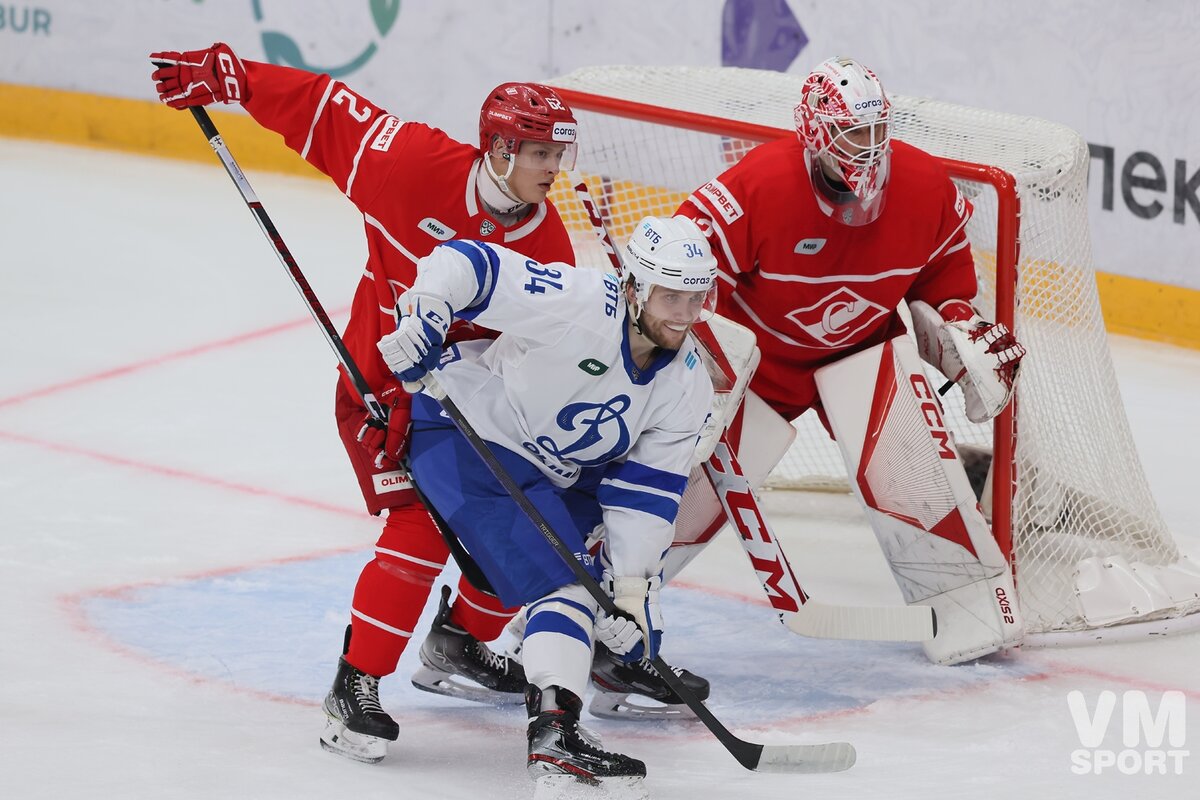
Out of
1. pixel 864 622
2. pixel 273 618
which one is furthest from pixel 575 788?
pixel 273 618

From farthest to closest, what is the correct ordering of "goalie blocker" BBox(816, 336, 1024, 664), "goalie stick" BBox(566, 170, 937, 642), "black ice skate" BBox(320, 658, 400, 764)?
"goalie blocker" BBox(816, 336, 1024, 664) < "goalie stick" BBox(566, 170, 937, 642) < "black ice skate" BBox(320, 658, 400, 764)

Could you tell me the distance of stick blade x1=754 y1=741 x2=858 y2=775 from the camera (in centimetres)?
287

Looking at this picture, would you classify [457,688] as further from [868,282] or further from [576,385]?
[868,282]

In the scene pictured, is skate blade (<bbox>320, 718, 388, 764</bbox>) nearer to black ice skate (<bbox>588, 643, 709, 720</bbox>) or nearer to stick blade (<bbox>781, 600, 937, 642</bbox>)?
black ice skate (<bbox>588, 643, 709, 720</bbox>)

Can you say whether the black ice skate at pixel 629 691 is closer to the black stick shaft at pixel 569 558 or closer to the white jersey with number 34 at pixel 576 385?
the black stick shaft at pixel 569 558

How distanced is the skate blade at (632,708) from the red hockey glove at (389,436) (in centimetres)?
59

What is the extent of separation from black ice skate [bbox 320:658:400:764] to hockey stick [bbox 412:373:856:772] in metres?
0.40

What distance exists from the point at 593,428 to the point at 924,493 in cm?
92

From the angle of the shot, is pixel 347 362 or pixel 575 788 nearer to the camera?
pixel 575 788

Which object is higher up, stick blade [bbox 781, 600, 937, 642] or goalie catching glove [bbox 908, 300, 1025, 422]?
goalie catching glove [bbox 908, 300, 1025, 422]

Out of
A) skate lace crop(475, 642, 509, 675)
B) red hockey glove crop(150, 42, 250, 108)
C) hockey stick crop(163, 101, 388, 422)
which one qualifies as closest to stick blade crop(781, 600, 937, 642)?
skate lace crop(475, 642, 509, 675)

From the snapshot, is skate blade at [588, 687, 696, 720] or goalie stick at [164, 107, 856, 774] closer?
goalie stick at [164, 107, 856, 774]

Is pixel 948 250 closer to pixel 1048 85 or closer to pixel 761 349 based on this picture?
pixel 761 349

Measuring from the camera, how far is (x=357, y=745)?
9.31ft
